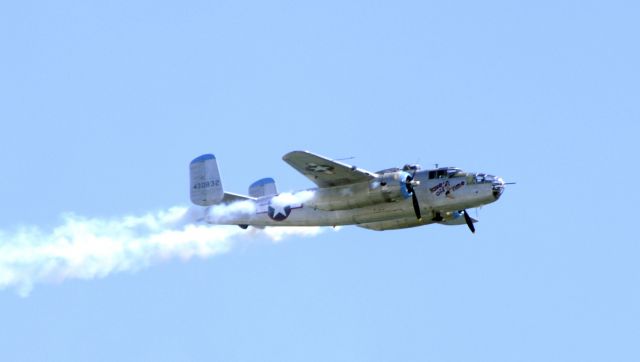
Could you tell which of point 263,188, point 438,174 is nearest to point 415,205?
point 438,174

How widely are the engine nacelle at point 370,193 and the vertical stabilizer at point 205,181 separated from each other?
5.21 metres

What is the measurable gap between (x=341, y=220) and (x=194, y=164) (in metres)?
6.71

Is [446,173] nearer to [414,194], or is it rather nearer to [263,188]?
[414,194]

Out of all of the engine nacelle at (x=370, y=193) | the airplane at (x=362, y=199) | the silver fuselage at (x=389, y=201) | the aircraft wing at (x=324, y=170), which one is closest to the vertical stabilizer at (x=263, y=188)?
the airplane at (x=362, y=199)

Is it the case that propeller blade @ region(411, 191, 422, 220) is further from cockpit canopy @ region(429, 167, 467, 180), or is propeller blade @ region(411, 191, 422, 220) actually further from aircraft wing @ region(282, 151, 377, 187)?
aircraft wing @ region(282, 151, 377, 187)

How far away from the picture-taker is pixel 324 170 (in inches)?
2031

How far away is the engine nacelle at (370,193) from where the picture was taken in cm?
5169

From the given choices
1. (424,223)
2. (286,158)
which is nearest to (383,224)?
(424,223)

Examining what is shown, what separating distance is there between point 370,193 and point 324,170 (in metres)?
1.72

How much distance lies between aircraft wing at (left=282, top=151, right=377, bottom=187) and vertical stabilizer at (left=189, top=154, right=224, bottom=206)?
496 cm

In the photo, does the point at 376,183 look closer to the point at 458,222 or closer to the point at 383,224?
the point at 383,224

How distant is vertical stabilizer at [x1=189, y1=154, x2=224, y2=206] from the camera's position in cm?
5581

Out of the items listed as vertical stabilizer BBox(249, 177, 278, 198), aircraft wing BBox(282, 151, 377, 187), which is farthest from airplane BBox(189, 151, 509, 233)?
vertical stabilizer BBox(249, 177, 278, 198)

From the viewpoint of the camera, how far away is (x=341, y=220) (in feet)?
174
